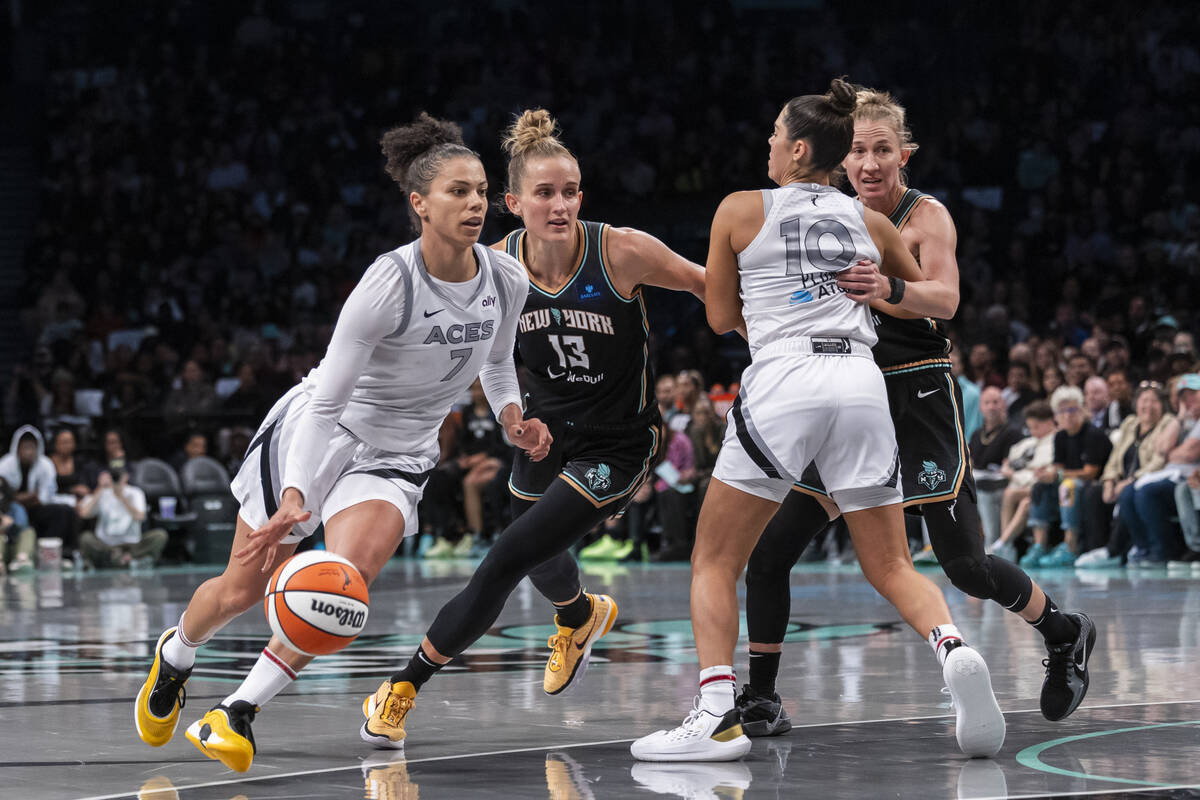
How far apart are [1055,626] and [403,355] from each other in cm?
240

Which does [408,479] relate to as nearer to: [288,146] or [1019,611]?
[1019,611]

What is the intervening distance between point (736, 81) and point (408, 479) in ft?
60.7

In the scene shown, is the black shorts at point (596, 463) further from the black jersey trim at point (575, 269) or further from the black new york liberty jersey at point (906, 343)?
the black new york liberty jersey at point (906, 343)

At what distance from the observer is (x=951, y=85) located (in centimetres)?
2238

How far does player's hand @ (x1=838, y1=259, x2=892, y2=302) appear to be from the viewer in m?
5.05

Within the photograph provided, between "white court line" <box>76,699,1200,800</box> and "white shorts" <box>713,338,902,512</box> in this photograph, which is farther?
"white shorts" <box>713,338,902,512</box>

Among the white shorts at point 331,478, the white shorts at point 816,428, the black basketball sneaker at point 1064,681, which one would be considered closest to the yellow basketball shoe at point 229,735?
the white shorts at point 331,478

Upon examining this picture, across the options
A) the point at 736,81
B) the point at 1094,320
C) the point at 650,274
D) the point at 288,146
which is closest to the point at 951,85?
the point at 736,81

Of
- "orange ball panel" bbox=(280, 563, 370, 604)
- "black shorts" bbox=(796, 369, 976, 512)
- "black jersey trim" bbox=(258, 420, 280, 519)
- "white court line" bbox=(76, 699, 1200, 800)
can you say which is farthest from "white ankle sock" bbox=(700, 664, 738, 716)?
"black jersey trim" bbox=(258, 420, 280, 519)

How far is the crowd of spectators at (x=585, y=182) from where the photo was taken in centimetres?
1614

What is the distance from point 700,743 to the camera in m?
4.93

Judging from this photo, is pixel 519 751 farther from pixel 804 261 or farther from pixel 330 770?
pixel 804 261

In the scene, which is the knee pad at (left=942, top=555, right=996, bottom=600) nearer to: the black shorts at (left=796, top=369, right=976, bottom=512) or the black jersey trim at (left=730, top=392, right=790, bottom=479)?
the black shorts at (left=796, top=369, right=976, bottom=512)

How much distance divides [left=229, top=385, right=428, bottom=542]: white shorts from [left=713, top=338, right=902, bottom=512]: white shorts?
3.31 ft
